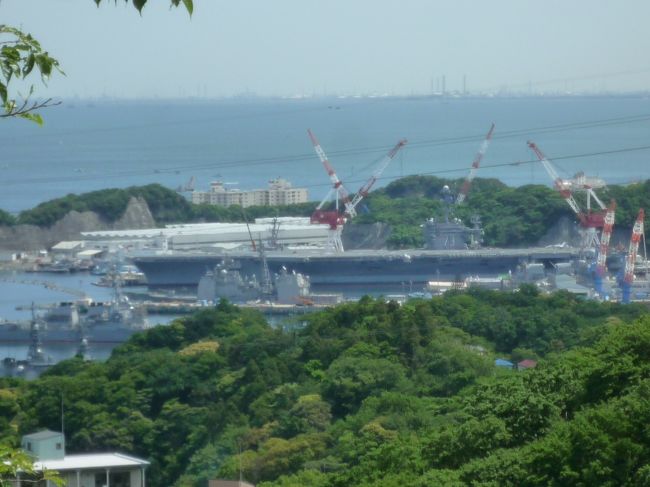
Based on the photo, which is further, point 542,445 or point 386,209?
point 386,209

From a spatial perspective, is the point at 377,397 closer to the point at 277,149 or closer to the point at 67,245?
the point at 67,245

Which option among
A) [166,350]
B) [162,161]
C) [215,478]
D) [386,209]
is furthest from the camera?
[162,161]

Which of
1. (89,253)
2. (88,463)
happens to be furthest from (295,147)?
(88,463)

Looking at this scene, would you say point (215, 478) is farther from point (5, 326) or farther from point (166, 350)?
point (5, 326)

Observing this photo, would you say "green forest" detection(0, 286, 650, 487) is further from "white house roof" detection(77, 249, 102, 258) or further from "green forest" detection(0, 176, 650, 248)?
"white house roof" detection(77, 249, 102, 258)

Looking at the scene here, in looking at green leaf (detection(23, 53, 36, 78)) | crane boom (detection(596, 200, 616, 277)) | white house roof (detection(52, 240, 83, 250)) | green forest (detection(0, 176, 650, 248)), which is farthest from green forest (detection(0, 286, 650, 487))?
white house roof (detection(52, 240, 83, 250))

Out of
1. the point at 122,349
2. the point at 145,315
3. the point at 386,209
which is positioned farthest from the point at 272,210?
the point at 122,349
